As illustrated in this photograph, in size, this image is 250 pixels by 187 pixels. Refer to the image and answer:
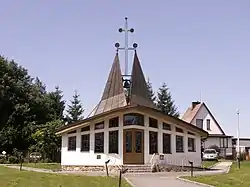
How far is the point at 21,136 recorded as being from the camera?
53.2 meters

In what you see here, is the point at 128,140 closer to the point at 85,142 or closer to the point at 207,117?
the point at 85,142

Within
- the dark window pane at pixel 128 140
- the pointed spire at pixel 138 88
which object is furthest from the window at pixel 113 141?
the pointed spire at pixel 138 88

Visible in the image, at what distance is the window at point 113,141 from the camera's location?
3378 centimetres

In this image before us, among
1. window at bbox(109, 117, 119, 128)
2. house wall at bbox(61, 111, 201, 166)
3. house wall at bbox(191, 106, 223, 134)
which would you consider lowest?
house wall at bbox(61, 111, 201, 166)

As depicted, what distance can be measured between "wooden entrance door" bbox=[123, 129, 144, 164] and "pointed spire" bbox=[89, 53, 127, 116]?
18.3ft

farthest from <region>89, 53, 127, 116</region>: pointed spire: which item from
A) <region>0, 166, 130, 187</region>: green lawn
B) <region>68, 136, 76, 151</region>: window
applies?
<region>0, 166, 130, 187</region>: green lawn

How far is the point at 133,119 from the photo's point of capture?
33938 mm

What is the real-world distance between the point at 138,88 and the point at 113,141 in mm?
8067

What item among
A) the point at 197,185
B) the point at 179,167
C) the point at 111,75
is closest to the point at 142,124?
the point at 179,167

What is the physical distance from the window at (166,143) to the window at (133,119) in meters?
2.29

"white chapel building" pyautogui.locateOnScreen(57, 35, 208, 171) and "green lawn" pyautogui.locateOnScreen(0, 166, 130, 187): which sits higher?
"white chapel building" pyautogui.locateOnScreen(57, 35, 208, 171)

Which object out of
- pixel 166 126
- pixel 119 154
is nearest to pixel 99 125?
pixel 119 154

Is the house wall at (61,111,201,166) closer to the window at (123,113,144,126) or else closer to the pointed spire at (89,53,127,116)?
the window at (123,113,144,126)

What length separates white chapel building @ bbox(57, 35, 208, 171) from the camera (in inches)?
1324
